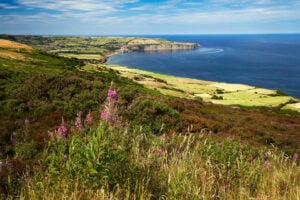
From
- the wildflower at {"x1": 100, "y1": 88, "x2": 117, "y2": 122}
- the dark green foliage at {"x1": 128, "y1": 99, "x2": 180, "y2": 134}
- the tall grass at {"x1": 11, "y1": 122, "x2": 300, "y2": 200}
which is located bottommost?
the dark green foliage at {"x1": 128, "y1": 99, "x2": 180, "y2": 134}

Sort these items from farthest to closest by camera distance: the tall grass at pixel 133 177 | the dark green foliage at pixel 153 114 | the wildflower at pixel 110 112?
the dark green foliage at pixel 153 114 < the wildflower at pixel 110 112 < the tall grass at pixel 133 177

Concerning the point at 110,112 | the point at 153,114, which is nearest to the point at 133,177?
the point at 110,112

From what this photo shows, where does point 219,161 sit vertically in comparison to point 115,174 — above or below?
below

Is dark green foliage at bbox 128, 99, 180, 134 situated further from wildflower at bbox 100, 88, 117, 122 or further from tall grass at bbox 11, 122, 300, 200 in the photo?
tall grass at bbox 11, 122, 300, 200

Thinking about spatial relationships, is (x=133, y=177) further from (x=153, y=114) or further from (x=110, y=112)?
(x=153, y=114)

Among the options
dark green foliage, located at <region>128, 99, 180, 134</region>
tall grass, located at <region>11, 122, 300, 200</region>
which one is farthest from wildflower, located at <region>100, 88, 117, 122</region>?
dark green foliage, located at <region>128, 99, 180, 134</region>

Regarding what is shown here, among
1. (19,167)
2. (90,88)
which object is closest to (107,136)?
(19,167)

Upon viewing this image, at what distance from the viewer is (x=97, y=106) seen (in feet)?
68.5

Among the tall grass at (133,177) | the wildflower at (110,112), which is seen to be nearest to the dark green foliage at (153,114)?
the wildflower at (110,112)

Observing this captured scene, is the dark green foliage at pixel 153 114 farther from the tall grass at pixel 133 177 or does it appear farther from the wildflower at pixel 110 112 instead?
the tall grass at pixel 133 177

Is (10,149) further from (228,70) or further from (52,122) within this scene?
(228,70)

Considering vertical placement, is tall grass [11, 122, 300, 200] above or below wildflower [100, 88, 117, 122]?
below

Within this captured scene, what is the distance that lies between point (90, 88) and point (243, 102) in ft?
172

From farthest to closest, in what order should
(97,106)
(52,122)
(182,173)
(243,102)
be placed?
(243,102) < (97,106) < (52,122) < (182,173)
